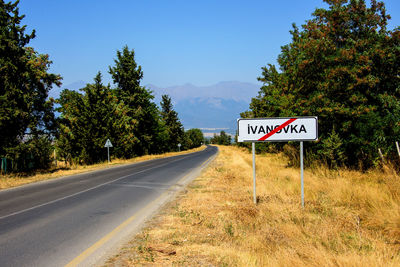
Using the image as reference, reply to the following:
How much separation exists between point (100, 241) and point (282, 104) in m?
16.6

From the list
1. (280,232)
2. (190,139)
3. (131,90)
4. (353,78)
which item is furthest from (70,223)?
(190,139)

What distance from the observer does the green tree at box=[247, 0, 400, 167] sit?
12742mm

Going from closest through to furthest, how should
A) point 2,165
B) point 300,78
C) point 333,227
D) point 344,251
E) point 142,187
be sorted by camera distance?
point 344,251 → point 333,227 → point 142,187 → point 300,78 → point 2,165

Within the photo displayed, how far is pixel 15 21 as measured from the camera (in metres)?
20.3

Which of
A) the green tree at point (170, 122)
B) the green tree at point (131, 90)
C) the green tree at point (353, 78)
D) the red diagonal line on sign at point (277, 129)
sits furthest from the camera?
the green tree at point (170, 122)

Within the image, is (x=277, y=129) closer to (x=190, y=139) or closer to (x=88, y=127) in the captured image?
(x=88, y=127)

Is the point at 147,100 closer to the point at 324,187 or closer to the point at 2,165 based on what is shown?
the point at 2,165

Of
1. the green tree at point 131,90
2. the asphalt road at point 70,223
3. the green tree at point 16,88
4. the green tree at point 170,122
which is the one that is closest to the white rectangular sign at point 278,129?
the asphalt road at point 70,223

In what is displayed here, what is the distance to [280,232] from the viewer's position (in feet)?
17.3

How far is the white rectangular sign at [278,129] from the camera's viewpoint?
7527 mm

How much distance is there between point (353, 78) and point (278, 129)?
24.6 ft

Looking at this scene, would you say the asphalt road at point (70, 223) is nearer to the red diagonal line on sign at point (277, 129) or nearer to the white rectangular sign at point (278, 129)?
the white rectangular sign at point (278, 129)

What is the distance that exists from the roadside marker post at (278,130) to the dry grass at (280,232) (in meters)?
1.10

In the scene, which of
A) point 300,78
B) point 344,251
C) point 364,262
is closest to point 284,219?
point 344,251
